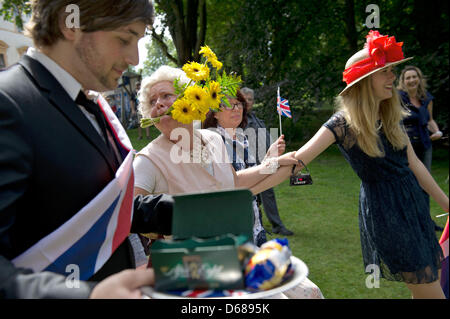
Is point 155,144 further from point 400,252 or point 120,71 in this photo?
point 400,252

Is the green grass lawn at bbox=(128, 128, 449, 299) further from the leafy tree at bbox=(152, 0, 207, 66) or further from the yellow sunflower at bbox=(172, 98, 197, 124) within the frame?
the leafy tree at bbox=(152, 0, 207, 66)

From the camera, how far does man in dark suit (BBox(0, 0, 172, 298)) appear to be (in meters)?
1.04

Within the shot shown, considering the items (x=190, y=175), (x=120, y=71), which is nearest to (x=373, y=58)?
(x=190, y=175)

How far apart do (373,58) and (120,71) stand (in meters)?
2.28

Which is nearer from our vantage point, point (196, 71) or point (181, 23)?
point (196, 71)

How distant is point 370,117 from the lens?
3180 mm

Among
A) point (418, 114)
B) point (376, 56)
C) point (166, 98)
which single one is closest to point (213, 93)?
point (166, 98)

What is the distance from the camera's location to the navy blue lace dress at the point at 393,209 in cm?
313

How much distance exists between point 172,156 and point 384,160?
1648 millimetres

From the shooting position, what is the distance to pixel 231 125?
4277mm

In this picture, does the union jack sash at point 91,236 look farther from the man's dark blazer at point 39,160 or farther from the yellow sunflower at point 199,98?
the yellow sunflower at point 199,98

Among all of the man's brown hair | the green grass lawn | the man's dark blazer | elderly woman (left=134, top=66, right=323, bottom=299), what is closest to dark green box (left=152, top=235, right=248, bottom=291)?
the man's dark blazer

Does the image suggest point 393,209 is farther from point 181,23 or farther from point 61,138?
point 181,23

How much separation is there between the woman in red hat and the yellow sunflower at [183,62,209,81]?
113 cm
